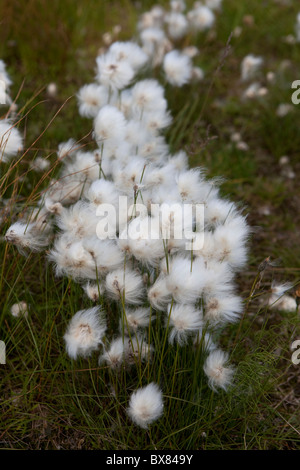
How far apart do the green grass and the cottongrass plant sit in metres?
0.07

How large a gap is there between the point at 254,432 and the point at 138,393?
1.84 feet

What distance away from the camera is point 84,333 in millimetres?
1690

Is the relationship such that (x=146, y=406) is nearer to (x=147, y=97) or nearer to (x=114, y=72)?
(x=147, y=97)

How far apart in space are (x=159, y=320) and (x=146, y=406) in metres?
0.31

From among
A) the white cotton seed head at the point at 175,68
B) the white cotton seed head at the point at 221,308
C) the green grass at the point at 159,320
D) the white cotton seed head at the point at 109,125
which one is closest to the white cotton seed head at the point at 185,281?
the white cotton seed head at the point at 221,308

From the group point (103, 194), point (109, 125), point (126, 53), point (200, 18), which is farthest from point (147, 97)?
point (200, 18)

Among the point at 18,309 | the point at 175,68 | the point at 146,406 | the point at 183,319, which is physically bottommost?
the point at 146,406

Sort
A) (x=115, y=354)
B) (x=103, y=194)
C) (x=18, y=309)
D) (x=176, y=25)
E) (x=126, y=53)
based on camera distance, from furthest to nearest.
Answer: (x=176, y=25) → (x=126, y=53) → (x=18, y=309) → (x=103, y=194) → (x=115, y=354)

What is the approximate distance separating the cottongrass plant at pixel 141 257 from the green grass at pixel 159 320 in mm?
65

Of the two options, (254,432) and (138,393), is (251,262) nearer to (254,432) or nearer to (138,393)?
(254,432)

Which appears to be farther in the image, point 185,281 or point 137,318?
point 137,318

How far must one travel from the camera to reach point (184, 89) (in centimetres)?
404

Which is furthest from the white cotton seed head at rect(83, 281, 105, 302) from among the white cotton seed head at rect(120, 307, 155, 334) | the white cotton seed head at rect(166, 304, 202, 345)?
the white cotton seed head at rect(166, 304, 202, 345)

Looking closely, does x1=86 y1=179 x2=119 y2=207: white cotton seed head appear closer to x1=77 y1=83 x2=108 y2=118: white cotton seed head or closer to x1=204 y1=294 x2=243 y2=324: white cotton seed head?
x1=204 y1=294 x2=243 y2=324: white cotton seed head
